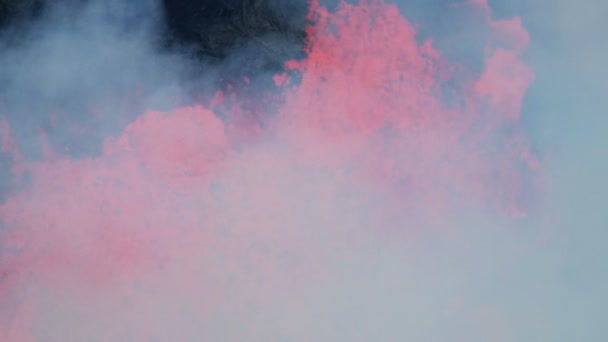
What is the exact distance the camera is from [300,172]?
7.18m

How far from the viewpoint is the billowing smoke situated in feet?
22.1

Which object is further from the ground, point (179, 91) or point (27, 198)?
point (179, 91)

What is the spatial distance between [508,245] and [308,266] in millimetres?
2909

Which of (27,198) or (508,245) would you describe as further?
(508,245)

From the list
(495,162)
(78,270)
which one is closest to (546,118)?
(495,162)

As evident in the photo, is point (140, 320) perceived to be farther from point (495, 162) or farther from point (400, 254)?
point (495, 162)

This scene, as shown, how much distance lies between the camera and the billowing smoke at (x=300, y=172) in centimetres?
675

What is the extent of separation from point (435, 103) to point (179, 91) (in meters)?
3.49

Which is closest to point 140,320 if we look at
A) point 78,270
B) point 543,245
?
point 78,270

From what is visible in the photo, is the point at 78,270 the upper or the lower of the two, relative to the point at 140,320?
upper

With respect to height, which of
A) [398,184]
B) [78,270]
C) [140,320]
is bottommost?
[140,320]

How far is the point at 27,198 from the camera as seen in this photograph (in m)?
6.73

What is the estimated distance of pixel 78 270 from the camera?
686cm

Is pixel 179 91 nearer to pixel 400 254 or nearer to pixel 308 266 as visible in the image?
pixel 308 266
